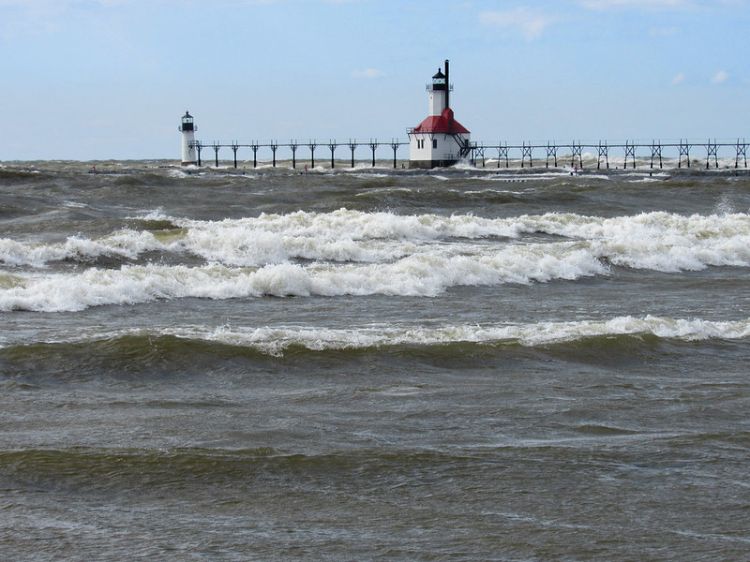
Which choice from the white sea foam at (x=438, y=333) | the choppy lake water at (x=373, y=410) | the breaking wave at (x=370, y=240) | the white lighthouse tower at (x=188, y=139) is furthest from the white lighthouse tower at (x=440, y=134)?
the white sea foam at (x=438, y=333)

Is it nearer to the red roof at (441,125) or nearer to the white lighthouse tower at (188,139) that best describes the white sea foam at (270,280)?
the red roof at (441,125)

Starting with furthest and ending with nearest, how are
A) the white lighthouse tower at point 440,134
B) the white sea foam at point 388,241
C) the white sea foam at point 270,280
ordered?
the white lighthouse tower at point 440,134, the white sea foam at point 388,241, the white sea foam at point 270,280

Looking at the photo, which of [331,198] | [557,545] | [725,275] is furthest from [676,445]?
[331,198]

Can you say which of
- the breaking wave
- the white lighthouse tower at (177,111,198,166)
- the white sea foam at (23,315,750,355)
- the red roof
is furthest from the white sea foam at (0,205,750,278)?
the white lighthouse tower at (177,111,198,166)

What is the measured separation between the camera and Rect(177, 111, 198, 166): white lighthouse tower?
3711 inches

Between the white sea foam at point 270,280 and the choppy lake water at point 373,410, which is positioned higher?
the white sea foam at point 270,280

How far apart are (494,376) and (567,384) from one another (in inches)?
27.6

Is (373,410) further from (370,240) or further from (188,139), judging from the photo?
(188,139)

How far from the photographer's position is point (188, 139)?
94625mm

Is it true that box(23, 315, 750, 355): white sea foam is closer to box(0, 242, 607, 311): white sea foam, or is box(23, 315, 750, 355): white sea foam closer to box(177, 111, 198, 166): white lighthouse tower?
box(0, 242, 607, 311): white sea foam

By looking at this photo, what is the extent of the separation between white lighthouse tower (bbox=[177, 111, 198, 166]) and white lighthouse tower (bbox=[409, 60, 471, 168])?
2628 centimetres

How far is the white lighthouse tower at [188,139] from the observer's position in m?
94.2

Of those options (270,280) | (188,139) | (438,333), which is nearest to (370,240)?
(270,280)

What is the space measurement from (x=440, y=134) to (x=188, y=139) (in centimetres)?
2962
